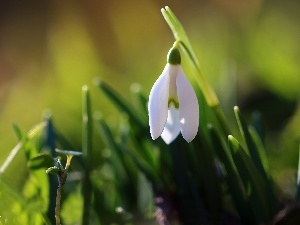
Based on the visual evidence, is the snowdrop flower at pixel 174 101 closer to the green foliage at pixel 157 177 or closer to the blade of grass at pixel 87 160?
the green foliage at pixel 157 177

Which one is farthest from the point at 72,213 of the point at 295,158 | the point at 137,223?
the point at 295,158

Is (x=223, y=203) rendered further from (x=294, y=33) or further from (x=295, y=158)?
(x=294, y=33)

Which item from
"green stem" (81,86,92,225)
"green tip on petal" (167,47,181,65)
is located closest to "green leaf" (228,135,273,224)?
"green tip on petal" (167,47,181,65)

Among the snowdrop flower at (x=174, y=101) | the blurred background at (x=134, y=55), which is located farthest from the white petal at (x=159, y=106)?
the blurred background at (x=134, y=55)

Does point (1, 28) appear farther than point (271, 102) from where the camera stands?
Yes

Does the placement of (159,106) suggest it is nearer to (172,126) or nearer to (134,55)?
(172,126)

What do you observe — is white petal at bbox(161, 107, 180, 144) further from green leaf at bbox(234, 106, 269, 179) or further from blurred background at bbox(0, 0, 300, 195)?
blurred background at bbox(0, 0, 300, 195)
